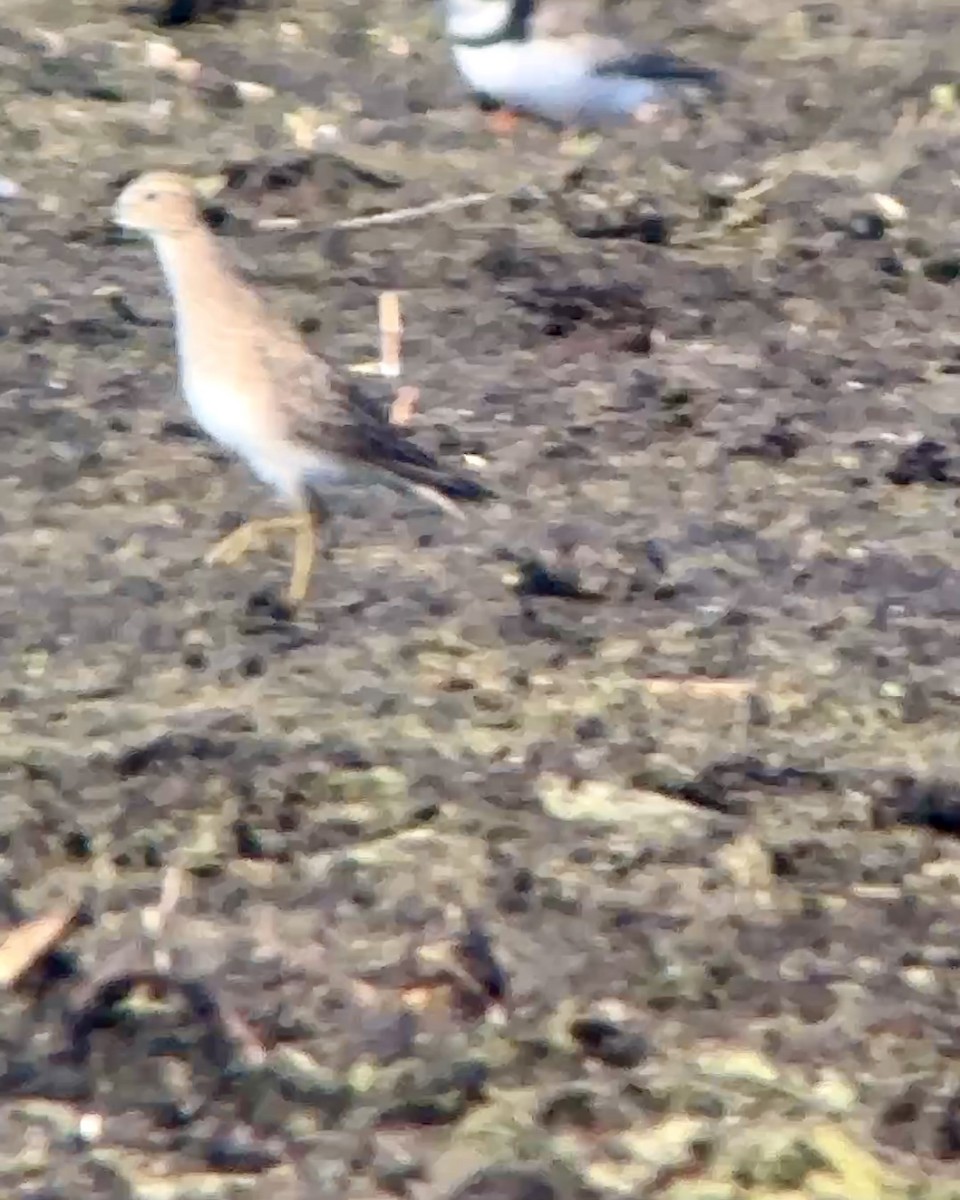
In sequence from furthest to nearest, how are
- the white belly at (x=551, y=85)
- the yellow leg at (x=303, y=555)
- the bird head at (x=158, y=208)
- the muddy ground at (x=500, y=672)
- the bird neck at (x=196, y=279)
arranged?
the white belly at (x=551, y=85), the bird head at (x=158, y=208), the bird neck at (x=196, y=279), the yellow leg at (x=303, y=555), the muddy ground at (x=500, y=672)

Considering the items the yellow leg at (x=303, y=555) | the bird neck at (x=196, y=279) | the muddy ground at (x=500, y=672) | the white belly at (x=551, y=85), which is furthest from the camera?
the white belly at (x=551, y=85)

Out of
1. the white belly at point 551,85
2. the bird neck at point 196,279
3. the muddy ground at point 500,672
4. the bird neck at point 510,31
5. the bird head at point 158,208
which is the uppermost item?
the bird neck at point 510,31

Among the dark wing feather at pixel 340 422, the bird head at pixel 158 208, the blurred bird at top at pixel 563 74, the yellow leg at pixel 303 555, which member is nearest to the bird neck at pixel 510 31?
the blurred bird at top at pixel 563 74

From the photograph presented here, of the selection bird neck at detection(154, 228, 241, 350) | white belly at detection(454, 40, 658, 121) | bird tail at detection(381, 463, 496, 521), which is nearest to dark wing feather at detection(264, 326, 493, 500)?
bird tail at detection(381, 463, 496, 521)

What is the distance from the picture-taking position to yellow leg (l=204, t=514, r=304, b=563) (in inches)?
79.7

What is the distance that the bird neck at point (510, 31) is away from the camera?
10.2 ft

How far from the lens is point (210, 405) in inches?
81.0

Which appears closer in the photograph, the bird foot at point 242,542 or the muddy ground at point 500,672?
the muddy ground at point 500,672

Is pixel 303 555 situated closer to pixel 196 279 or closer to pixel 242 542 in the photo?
pixel 242 542

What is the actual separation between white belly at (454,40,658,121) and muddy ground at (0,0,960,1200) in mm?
70

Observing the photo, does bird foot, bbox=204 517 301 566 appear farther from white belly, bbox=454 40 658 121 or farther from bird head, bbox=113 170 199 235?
white belly, bbox=454 40 658 121

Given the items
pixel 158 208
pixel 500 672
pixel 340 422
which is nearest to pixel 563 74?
pixel 158 208

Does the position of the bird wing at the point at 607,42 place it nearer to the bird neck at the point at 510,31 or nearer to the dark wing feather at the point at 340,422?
the bird neck at the point at 510,31

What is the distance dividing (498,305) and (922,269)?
0.67m
